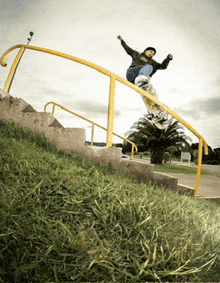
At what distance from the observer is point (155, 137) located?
14.4m

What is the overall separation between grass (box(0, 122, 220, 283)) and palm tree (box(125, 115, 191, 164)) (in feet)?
39.3

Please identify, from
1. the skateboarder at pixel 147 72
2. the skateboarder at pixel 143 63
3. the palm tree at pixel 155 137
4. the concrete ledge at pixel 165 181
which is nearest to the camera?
the concrete ledge at pixel 165 181

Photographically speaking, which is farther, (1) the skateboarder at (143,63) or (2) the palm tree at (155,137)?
(2) the palm tree at (155,137)

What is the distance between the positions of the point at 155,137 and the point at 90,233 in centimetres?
1339

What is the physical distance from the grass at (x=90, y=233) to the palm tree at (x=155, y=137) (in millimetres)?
11981

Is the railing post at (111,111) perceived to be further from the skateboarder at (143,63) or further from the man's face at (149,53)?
the man's face at (149,53)

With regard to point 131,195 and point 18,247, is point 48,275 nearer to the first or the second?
point 18,247

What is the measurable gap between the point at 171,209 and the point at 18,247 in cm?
135

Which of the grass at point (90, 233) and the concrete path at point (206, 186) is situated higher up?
the grass at point (90, 233)

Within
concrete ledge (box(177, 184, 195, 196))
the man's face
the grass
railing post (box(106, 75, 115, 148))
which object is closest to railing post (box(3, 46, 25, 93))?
railing post (box(106, 75, 115, 148))

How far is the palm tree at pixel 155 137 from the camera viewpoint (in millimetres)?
14103

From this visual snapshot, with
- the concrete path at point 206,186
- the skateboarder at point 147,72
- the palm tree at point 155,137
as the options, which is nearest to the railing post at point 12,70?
the skateboarder at point 147,72

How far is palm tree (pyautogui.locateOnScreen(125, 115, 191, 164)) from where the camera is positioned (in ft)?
46.3

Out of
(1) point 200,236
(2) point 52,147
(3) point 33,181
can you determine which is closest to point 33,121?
Answer: (2) point 52,147
